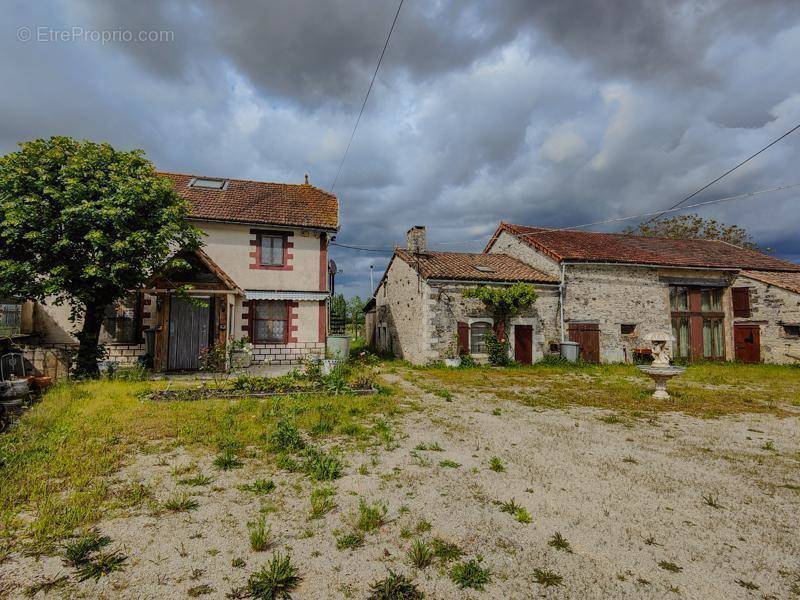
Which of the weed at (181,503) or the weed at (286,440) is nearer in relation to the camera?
the weed at (181,503)

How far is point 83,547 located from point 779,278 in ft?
88.3

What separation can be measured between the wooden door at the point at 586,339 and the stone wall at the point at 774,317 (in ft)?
27.2

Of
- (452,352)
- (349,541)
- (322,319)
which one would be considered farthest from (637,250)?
(349,541)

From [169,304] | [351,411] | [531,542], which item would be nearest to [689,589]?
[531,542]

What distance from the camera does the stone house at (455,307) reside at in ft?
53.4

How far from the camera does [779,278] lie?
62.1 feet

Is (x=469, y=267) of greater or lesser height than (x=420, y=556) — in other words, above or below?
above

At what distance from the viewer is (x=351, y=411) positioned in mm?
7375

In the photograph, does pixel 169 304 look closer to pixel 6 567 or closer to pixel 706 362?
pixel 6 567

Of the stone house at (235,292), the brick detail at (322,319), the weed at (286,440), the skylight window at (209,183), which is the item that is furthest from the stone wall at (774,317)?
the skylight window at (209,183)

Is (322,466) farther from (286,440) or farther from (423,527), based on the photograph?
(423,527)

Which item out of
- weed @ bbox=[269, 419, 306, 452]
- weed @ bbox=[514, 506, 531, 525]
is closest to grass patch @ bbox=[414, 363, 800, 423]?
weed @ bbox=[514, 506, 531, 525]

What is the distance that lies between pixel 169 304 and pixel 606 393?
1322 centimetres

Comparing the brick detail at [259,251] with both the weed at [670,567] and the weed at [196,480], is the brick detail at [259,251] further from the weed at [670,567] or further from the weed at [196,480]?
the weed at [670,567]
